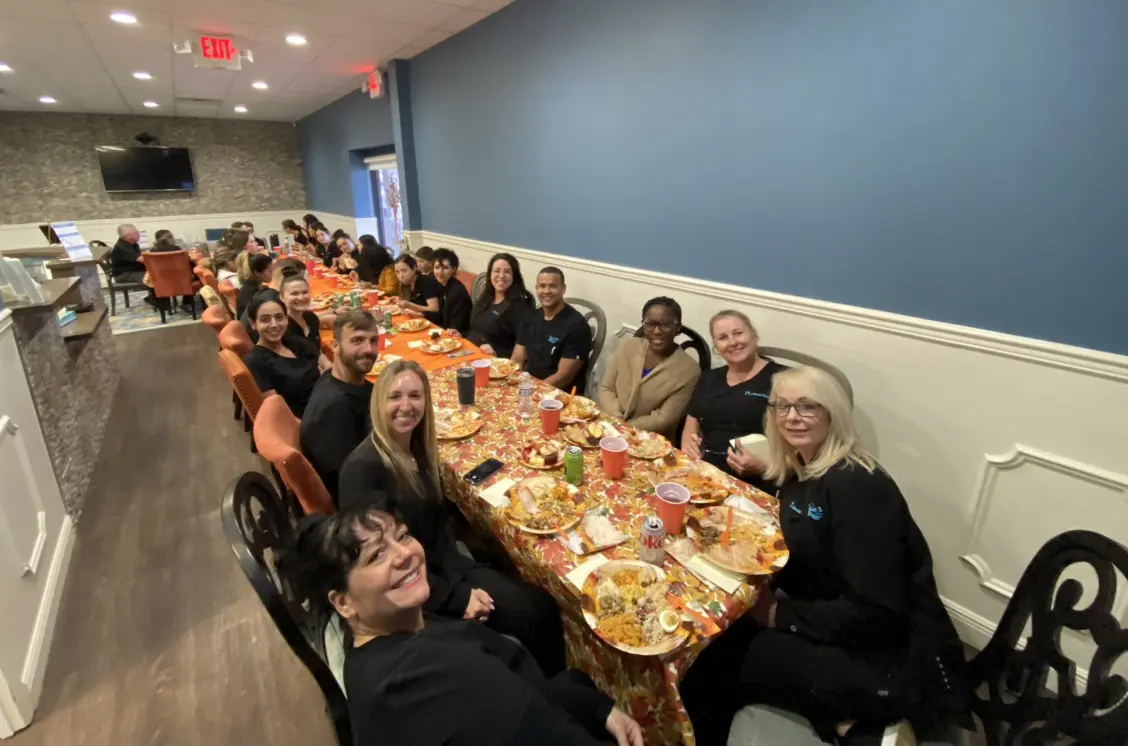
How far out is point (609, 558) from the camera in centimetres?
126

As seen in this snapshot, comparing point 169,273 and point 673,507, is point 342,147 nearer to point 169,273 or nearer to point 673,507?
point 169,273

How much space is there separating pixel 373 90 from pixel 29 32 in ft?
8.81

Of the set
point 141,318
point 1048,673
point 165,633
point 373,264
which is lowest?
point 165,633

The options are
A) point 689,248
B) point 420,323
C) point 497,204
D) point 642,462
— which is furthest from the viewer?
point 497,204

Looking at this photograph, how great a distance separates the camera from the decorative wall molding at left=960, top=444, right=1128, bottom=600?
63.4 inches

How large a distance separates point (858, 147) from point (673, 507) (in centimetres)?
168

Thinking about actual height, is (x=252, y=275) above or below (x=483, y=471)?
above

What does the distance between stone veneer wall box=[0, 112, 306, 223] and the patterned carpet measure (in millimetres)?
2531

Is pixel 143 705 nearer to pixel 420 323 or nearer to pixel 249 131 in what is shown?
pixel 420 323

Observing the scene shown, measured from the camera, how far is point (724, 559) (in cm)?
122

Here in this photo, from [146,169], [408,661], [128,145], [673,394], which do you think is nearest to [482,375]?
[673,394]

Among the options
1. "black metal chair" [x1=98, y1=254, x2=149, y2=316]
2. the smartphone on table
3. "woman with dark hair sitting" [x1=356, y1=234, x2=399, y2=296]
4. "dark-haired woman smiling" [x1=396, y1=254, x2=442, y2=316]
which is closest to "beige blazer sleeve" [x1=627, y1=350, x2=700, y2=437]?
the smartphone on table

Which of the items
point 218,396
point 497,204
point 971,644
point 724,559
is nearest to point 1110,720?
point 724,559

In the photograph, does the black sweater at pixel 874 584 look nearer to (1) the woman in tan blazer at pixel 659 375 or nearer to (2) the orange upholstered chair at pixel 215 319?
(1) the woman in tan blazer at pixel 659 375
